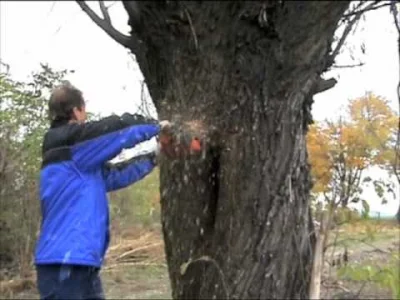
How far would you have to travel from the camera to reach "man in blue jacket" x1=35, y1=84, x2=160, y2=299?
4.70 metres

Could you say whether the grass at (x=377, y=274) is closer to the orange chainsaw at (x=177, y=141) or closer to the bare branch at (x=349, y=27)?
the bare branch at (x=349, y=27)

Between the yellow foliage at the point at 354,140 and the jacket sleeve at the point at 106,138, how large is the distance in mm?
2767

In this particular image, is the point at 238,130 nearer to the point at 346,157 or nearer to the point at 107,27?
the point at 107,27

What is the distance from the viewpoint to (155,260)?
11992 mm

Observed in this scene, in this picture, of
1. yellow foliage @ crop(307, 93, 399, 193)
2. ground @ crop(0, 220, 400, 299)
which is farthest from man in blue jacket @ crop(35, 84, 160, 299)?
yellow foliage @ crop(307, 93, 399, 193)

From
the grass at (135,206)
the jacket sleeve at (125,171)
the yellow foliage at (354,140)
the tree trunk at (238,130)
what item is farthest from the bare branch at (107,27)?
the grass at (135,206)

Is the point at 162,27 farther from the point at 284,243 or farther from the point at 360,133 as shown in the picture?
the point at 360,133

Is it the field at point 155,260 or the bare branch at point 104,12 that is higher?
the bare branch at point 104,12

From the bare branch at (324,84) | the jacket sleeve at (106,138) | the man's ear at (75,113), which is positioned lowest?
the jacket sleeve at (106,138)

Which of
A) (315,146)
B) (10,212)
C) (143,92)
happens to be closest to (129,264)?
(10,212)

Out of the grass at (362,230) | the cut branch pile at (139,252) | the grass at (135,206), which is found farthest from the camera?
the cut branch pile at (139,252)

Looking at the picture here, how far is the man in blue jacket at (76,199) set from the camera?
4695mm

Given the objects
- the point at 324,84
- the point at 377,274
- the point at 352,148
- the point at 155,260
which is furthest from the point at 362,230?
the point at 155,260

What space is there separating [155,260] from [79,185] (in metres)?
7.34
